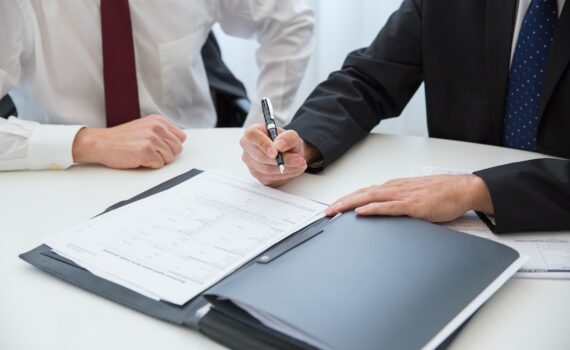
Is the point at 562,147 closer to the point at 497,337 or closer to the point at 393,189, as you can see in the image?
the point at 393,189

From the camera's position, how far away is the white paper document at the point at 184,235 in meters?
0.78

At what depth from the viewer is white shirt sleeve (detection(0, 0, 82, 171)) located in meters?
1.15

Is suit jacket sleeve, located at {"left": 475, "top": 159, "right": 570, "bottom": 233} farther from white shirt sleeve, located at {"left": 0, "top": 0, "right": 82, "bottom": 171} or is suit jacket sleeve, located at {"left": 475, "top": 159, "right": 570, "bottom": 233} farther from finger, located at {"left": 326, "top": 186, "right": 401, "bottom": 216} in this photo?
white shirt sleeve, located at {"left": 0, "top": 0, "right": 82, "bottom": 171}

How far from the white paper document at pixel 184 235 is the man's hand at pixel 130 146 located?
0.15 metres

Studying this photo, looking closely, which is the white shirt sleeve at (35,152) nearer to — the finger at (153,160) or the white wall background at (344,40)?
the finger at (153,160)

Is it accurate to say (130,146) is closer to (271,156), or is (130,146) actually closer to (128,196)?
(128,196)

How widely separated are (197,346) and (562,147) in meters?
0.82

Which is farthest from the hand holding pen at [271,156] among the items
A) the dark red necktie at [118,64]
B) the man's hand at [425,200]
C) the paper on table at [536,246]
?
the dark red necktie at [118,64]

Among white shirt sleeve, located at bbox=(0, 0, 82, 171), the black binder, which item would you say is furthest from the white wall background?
the black binder

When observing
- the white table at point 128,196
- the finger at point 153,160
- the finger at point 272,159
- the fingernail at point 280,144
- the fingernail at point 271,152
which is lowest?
the white table at point 128,196

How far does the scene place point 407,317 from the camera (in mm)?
644

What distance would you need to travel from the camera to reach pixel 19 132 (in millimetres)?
1185

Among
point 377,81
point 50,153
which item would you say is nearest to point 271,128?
point 377,81

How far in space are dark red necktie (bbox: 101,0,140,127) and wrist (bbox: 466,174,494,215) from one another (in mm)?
799
